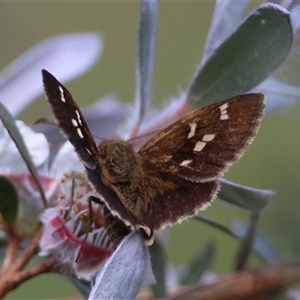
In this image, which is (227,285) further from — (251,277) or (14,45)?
(14,45)

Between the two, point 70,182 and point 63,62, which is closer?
point 70,182

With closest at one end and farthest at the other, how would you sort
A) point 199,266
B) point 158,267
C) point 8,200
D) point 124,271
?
point 124,271 → point 8,200 → point 158,267 → point 199,266

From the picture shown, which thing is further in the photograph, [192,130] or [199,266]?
[199,266]

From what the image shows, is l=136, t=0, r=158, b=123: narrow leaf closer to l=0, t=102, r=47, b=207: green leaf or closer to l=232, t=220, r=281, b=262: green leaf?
l=0, t=102, r=47, b=207: green leaf

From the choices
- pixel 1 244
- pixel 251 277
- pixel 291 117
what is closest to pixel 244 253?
pixel 251 277

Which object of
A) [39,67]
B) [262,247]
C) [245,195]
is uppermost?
[39,67]

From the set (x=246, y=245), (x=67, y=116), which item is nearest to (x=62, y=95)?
(x=67, y=116)

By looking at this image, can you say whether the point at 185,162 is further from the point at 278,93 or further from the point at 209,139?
the point at 278,93
